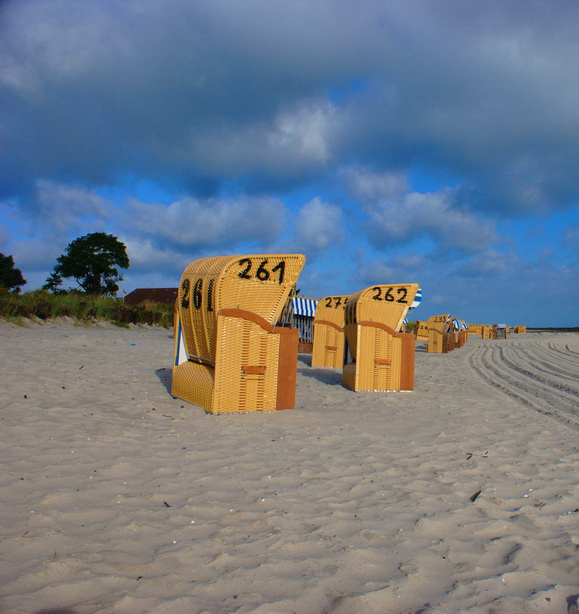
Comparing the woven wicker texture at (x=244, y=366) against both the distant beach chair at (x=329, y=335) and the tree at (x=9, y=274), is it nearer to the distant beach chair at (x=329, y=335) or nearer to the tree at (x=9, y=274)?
the distant beach chair at (x=329, y=335)

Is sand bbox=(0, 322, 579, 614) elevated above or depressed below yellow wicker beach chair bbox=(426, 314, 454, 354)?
below

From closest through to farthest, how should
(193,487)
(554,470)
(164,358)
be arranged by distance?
(193,487) < (554,470) < (164,358)

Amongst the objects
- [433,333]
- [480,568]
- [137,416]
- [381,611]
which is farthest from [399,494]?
[433,333]

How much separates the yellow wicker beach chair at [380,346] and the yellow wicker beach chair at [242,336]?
2.73 m

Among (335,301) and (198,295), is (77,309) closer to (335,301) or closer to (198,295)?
(335,301)

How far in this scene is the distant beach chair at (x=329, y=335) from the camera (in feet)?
46.3

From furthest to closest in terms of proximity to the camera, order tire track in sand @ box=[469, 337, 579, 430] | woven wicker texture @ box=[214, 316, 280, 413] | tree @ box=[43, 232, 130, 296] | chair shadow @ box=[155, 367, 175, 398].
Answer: tree @ box=[43, 232, 130, 296] < chair shadow @ box=[155, 367, 175, 398] < tire track in sand @ box=[469, 337, 579, 430] < woven wicker texture @ box=[214, 316, 280, 413]

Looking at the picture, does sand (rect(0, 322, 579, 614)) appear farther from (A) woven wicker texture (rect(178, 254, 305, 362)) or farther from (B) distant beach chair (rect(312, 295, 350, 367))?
(B) distant beach chair (rect(312, 295, 350, 367))

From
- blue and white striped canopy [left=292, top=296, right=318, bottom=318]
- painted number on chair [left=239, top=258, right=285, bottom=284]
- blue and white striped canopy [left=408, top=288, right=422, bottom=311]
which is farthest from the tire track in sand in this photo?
blue and white striped canopy [left=292, top=296, right=318, bottom=318]

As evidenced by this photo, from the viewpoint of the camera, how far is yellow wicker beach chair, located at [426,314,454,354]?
2722cm

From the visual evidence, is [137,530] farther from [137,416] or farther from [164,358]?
[164,358]

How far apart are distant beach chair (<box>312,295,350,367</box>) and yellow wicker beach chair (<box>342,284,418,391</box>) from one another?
405 cm

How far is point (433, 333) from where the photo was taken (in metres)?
27.7

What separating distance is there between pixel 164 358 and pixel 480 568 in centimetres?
1029
